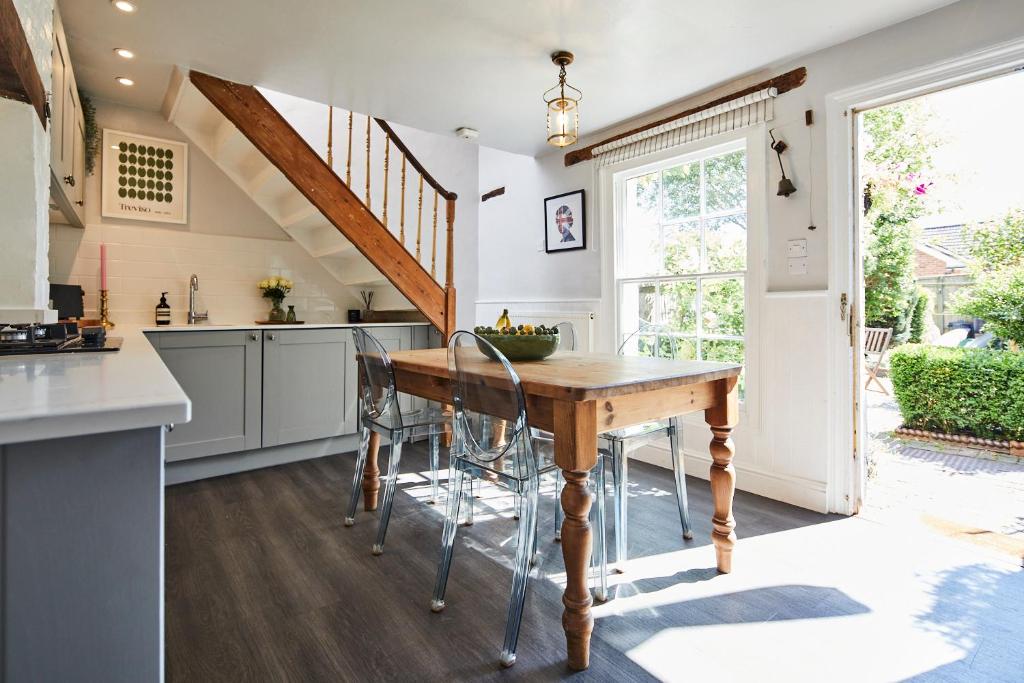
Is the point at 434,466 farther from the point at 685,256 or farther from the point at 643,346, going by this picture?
the point at 685,256

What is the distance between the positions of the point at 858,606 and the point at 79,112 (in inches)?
181

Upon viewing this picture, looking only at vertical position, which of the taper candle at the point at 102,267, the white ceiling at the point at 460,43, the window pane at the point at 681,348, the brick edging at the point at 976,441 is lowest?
the brick edging at the point at 976,441

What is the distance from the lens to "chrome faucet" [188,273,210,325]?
3.79m

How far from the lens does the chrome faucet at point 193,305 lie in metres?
3.79

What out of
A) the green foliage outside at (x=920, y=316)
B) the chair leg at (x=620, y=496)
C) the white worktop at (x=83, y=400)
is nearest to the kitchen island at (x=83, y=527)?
the white worktop at (x=83, y=400)

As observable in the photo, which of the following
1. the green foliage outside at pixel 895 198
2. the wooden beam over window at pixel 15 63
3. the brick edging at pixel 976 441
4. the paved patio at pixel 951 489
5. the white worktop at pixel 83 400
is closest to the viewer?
the white worktop at pixel 83 400

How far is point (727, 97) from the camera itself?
309 centimetres

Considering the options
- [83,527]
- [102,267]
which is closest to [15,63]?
[83,527]

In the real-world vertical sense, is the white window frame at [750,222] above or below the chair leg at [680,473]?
above

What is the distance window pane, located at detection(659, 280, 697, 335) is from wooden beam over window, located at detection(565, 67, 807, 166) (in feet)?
3.36

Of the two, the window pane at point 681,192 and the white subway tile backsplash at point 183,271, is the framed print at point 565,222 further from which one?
the white subway tile backsplash at point 183,271

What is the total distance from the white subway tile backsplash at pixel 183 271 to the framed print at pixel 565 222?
5.96 ft

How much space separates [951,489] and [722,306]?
1.70 m

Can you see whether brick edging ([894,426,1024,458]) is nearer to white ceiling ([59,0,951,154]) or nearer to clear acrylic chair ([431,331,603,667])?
white ceiling ([59,0,951,154])
